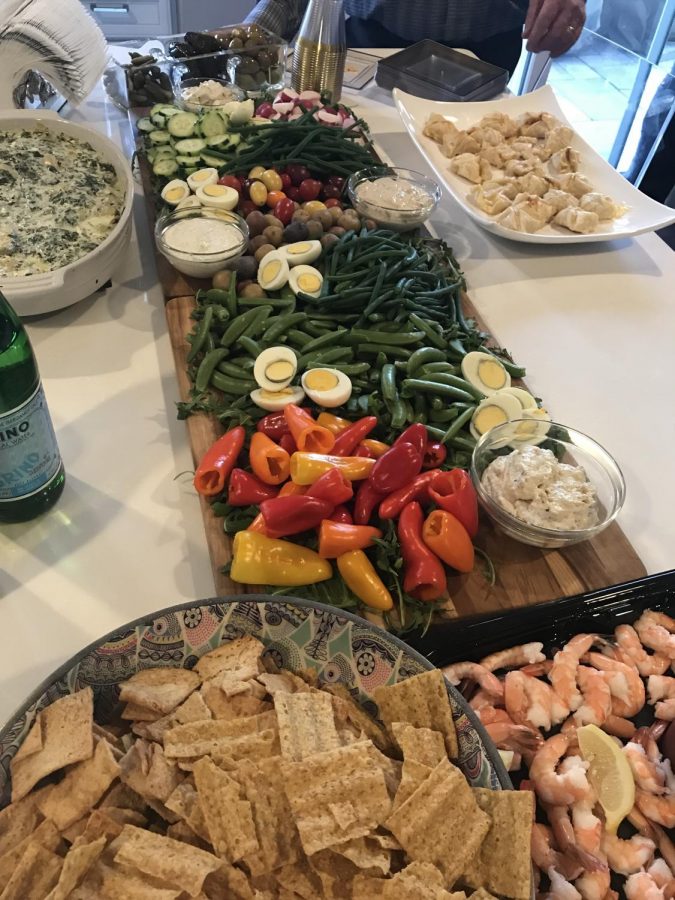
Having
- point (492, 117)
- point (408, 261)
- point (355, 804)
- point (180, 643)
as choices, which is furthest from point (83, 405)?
point (492, 117)

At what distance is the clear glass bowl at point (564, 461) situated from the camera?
1.47 m

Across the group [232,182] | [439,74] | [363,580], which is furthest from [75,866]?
[439,74]

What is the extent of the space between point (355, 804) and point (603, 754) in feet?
1.66

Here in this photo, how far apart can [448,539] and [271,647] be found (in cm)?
42

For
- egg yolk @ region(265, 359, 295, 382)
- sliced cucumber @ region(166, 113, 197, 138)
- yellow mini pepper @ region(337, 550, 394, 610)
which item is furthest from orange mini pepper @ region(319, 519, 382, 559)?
sliced cucumber @ region(166, 113, 197, 138)

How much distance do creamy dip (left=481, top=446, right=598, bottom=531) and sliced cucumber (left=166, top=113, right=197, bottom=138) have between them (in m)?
1.82

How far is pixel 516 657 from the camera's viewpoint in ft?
4.35

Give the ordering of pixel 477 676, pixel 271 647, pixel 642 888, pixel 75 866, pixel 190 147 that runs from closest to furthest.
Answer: pixel 75 866 → pixel 642 888 → pixel 271 647 → pixel 477 676 → pixel 190 147

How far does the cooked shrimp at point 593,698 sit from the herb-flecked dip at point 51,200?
1604 millimetres

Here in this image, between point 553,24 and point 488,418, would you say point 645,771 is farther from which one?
point 553,24

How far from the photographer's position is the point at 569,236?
95.6 inches

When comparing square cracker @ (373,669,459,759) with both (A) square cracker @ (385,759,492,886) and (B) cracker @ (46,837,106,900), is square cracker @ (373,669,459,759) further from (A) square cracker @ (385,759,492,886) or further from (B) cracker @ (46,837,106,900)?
(B) cracker @ (46,837,106,900)

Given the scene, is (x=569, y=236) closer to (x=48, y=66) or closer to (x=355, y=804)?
(x=48, y=66)

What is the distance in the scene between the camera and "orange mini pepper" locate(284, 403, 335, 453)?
60.5 inches
